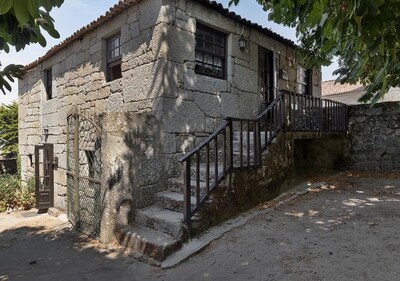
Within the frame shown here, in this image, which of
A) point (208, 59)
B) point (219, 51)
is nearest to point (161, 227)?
point (208, 59)

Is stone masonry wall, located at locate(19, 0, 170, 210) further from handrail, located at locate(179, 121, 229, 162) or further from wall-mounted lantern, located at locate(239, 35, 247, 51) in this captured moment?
wall-mounted lantern, located at locate(239, 35, 247, 51)

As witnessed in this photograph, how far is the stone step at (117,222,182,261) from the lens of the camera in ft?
12.2

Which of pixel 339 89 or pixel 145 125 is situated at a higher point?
pixel 339 89

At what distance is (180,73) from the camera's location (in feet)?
17.4

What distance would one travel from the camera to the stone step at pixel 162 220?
12.9 ft

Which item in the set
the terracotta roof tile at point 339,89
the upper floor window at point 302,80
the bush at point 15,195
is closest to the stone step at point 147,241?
the bush at point 15,195

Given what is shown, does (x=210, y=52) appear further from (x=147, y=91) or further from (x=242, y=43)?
(x=147, y=91)

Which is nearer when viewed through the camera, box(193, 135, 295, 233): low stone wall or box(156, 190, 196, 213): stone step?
box(193, 135, 295, 233): low stone wall

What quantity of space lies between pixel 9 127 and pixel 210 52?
11924 mm

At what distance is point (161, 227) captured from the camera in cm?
418

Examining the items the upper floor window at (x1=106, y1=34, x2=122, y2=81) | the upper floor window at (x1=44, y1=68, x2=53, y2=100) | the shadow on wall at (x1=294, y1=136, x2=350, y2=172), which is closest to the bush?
the upper floor window at (x1=44, y1=68, x2=53, y2=100)

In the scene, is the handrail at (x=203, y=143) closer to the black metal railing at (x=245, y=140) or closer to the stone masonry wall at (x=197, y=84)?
the black metal railing at (x=245, y=140)

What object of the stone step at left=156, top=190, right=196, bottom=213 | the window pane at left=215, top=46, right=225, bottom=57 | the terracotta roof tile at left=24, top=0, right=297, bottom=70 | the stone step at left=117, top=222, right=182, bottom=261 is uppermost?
the terracotta roof tile at left=24, top=0, right=297, bottom=70

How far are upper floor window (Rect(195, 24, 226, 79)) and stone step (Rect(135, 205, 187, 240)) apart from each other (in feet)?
9.25
